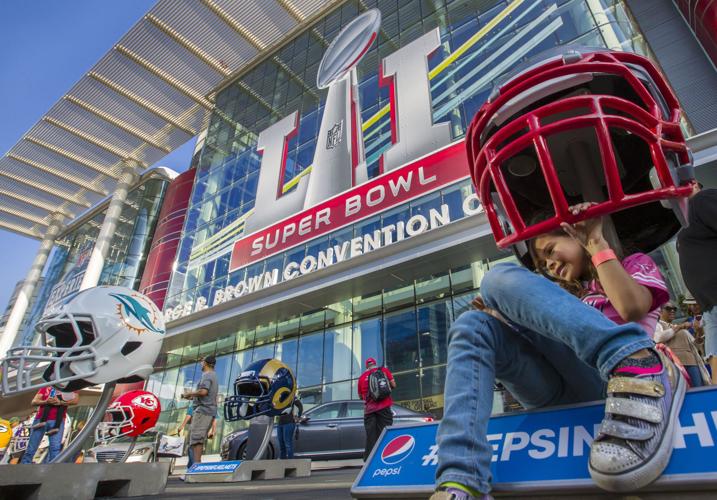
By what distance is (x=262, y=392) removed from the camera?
4.66 metres

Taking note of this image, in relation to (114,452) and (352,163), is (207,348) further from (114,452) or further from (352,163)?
(352,163)

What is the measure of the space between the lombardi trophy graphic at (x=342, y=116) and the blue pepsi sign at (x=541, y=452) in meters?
10.4

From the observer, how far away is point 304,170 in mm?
13391

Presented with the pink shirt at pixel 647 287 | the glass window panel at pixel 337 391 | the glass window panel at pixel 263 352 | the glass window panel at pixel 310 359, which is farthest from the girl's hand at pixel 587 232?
the glass window panel at pixel 263 352

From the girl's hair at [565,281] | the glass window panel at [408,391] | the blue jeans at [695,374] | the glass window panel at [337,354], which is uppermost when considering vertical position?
the glass window panel at [337,354]

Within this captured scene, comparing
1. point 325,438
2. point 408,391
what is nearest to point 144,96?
point 408,391

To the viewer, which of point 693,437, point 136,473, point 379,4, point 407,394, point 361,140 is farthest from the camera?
point 379,4

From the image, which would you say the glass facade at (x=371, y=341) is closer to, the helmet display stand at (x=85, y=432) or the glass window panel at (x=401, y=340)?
the glass window panel at (x=401, y=340)

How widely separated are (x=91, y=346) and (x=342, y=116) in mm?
11927

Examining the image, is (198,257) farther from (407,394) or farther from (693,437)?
(693,437)

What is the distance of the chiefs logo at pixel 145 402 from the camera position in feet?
16.7

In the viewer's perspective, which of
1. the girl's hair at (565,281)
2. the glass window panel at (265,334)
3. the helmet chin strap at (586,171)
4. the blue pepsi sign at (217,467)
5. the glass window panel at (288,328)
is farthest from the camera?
the glass window panel at (265,334)

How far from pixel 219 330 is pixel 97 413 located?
10.7 m

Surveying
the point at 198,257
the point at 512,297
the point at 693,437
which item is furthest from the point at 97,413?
the point at 198,257
